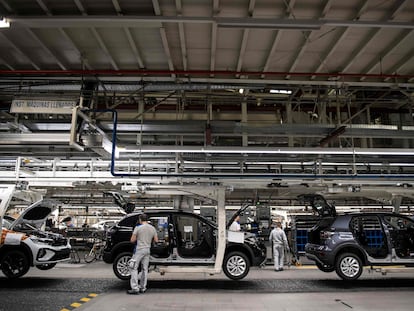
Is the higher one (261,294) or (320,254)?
(320,254)

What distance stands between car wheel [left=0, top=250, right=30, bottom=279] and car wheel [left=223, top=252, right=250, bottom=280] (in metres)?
4.43

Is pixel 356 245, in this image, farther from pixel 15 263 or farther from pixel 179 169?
pixel 15 263

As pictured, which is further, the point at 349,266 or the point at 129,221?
the point at 129,221

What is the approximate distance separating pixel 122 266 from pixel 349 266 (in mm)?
5027

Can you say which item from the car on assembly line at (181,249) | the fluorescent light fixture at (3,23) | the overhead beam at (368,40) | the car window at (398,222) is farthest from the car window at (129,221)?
the car window at (398,222)

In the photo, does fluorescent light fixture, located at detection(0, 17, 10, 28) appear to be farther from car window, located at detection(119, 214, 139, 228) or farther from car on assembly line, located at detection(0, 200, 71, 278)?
car window, located at detection(119, 214, 139, 228)

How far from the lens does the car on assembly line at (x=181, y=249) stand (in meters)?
7.48

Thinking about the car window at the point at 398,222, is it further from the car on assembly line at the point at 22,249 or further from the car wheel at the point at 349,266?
the car on assembly line at the point at 22,249

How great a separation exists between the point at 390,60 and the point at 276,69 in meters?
1.91

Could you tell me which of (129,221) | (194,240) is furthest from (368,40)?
(129,221)

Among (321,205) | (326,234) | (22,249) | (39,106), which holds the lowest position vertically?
(22,249)

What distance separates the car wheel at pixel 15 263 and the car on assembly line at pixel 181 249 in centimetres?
176

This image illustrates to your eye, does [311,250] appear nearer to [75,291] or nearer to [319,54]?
[319,54]

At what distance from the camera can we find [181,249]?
7.61 meters
